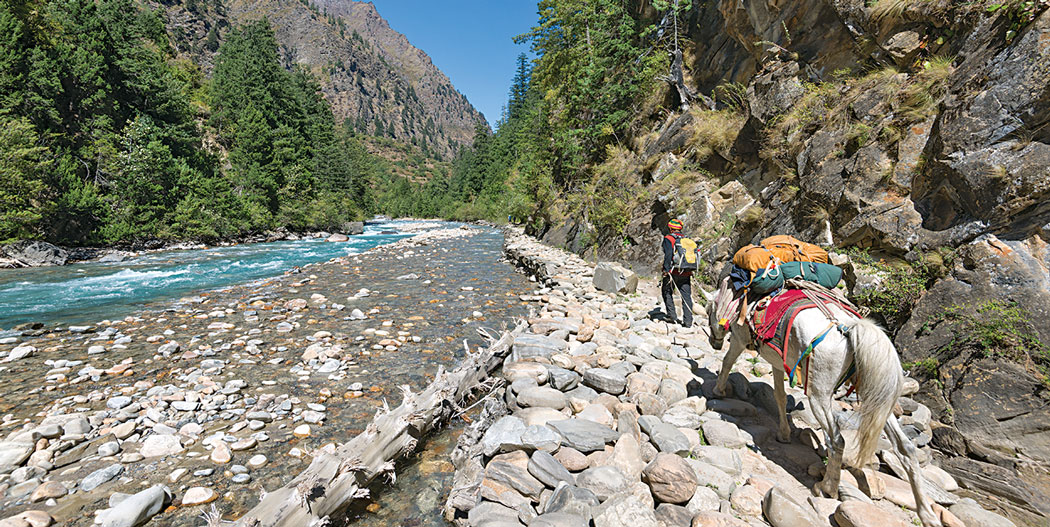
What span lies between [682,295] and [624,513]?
611cm

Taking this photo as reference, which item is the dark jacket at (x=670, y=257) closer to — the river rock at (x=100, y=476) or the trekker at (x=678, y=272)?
the trekker at (x=678, y=272)

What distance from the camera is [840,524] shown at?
8.63ft

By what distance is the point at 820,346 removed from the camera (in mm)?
3246

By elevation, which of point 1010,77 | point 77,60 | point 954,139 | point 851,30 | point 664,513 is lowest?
point 664,513

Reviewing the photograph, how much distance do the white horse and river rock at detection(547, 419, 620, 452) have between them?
5.73 feet

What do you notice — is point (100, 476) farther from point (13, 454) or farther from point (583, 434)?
point (583, 434)

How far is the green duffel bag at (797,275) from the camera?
3936 millimetres

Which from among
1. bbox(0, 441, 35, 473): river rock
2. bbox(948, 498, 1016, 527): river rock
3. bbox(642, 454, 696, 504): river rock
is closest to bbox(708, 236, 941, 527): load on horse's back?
bbox(948, 498, 1016, 527): river rock

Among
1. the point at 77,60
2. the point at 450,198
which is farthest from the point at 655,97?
the point at 450,198

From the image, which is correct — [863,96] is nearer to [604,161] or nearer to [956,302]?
[956,302]

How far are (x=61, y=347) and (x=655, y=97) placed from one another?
60.4ft

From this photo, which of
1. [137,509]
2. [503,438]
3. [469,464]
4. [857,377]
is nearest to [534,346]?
[503,438]

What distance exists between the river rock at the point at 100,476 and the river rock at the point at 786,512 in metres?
5.96

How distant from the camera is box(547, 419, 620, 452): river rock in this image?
11.9 feet
